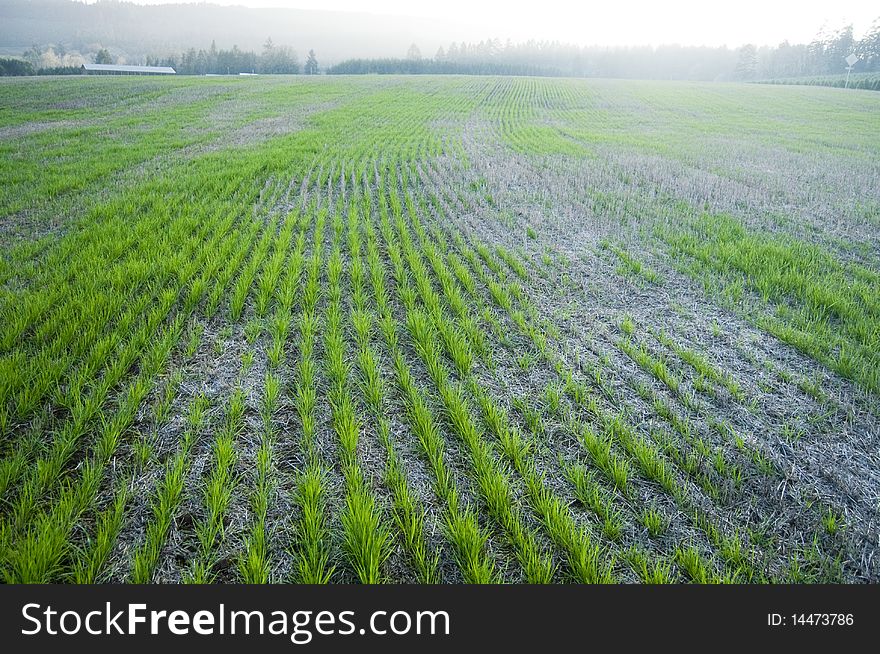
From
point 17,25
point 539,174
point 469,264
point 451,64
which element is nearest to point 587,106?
point 539,174

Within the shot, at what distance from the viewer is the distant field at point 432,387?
8.35 ft

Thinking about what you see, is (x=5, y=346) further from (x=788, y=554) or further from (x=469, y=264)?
(x=788, y=554)

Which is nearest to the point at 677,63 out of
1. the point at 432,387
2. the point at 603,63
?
the point at 603,63

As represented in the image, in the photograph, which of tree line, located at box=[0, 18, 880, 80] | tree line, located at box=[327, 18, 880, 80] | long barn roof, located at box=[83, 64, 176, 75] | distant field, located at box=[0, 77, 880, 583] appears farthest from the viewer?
tree line, located at box=[327, 18, 880, 80]

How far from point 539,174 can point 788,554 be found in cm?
1194

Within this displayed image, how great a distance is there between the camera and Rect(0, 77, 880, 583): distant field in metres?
2.54

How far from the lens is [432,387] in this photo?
13.1 feet

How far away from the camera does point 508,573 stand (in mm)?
2428

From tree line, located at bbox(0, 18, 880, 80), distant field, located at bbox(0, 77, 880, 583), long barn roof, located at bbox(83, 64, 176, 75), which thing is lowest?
distant field, located at bbox(0, 77, 880, 583)

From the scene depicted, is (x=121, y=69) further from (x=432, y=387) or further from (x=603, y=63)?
(x=603, y=63)

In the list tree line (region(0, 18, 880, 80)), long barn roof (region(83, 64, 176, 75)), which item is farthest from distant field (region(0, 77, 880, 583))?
long barn roof (region(83, 64, 176, 75))

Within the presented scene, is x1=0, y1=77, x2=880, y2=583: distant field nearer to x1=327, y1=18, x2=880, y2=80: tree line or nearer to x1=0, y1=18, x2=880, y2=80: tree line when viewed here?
x1=0, y1=18, x2=880, y2=80: tree line

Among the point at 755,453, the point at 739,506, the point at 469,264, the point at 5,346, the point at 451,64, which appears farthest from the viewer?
the point at 451,64

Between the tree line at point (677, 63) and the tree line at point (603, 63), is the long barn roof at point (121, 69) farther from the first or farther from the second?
the tree line at point (677, 63)
